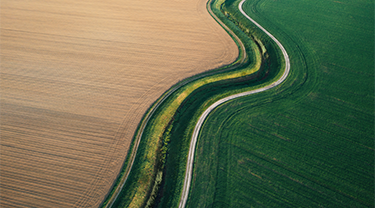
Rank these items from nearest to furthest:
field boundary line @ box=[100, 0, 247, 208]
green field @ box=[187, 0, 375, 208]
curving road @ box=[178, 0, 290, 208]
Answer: green field @ box=[187, 0, 375, 208], field boundary line @ box=[100, 0, 247, 208], curving road @ box=[178, 0, 290, 208]

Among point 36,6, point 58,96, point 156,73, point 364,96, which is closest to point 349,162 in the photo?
point 364,96

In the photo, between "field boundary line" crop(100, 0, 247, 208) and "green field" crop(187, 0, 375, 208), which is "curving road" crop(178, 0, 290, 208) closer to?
"green field" crop(187, 0, 375, 208)

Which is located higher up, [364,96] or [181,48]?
[181,48]

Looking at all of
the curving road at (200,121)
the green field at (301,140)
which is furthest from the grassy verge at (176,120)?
the green field at (301,140)

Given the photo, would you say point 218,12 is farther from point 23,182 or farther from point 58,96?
point 23,182

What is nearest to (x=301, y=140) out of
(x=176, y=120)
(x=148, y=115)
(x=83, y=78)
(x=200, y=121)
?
(x=200, y=121)

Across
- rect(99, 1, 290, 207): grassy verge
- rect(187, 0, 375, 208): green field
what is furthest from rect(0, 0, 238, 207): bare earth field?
rect(187, 0, 375, 208): green field

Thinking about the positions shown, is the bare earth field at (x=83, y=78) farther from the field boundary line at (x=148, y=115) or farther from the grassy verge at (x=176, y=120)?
the grassy verge at (x=176, y=120)

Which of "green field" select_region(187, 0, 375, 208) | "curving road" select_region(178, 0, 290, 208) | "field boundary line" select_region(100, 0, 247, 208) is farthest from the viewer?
"curving road" select_region(178, 0, 290, 208)
